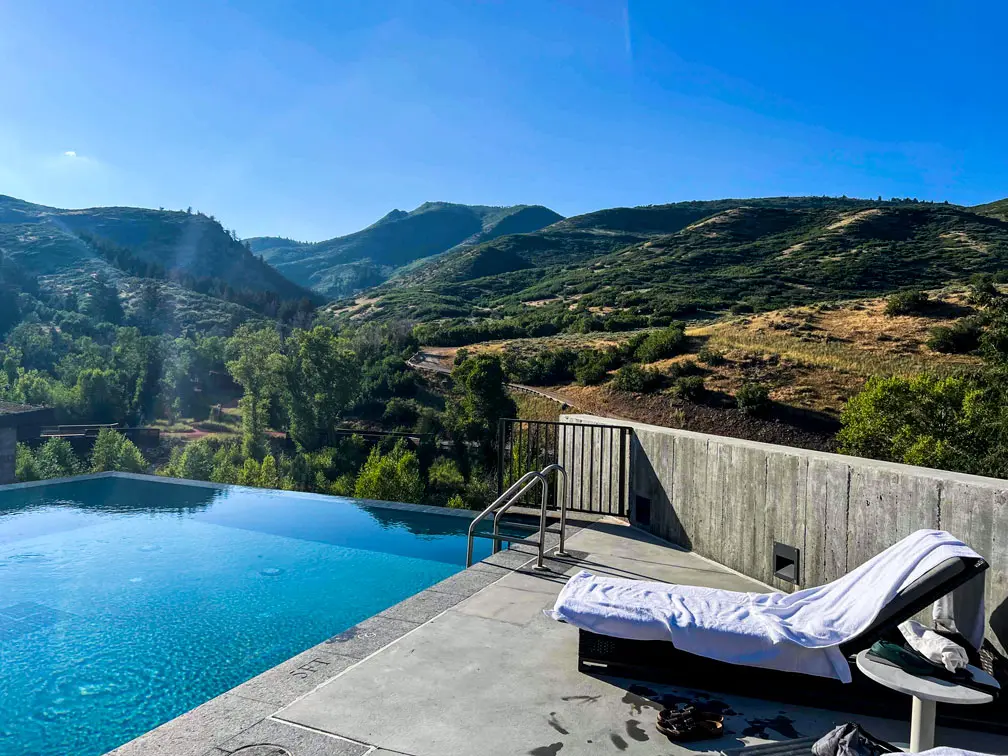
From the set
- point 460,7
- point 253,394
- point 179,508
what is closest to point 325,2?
point 460,7

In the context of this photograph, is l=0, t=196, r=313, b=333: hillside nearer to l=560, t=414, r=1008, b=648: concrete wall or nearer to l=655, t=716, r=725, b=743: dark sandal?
l=560, t=414, r=1008, b=648: concrete wall

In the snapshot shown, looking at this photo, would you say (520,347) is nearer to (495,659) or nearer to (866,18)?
(866,18)

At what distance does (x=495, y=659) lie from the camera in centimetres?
326

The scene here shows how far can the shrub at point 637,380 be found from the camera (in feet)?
78.2

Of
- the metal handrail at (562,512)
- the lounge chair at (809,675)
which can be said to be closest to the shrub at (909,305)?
the metal handrail at (562,512)

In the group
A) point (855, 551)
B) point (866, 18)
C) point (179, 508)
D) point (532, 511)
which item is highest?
point (866, 18)

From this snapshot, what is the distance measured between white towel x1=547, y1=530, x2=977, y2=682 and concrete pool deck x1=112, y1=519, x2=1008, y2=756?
0.22 m

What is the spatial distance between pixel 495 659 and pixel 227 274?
3998 inches

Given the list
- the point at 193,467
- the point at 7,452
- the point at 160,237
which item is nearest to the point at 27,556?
the point at 193,467

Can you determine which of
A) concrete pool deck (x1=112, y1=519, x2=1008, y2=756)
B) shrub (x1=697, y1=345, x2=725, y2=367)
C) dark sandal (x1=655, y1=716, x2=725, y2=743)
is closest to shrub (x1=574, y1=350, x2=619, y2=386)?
shrub (x1=697, y1=345, x2=725, y2=367)

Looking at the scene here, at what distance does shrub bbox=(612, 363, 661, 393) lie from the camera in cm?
2383

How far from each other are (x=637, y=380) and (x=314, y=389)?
11.9 m

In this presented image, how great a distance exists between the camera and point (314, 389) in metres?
24.8

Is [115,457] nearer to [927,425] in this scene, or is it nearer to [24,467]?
[24,467]
